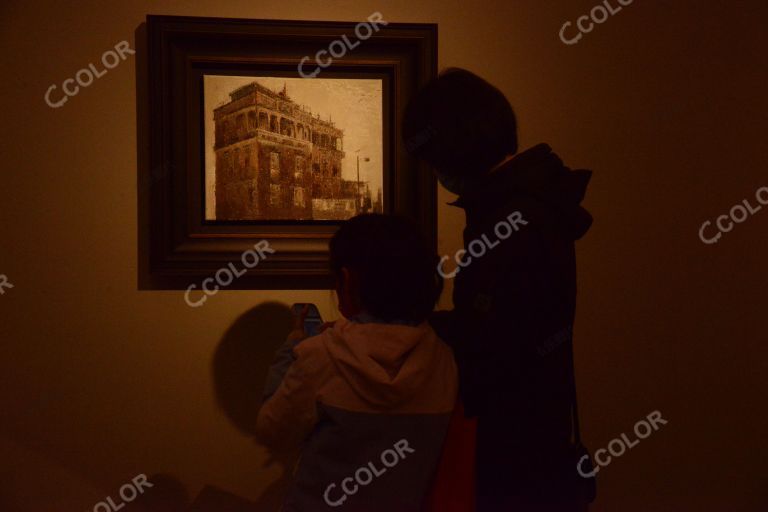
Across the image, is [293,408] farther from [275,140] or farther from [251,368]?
[275,140]

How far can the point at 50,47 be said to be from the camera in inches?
51.8

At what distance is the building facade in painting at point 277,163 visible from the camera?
4.38ft

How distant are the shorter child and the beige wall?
553 millimetres

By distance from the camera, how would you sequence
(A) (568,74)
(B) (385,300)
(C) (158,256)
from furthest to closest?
(A) (568,74), (C) (158,256), (B) (385,300)

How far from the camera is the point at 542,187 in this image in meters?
0.84

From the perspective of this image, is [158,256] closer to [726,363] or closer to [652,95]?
[652,95]

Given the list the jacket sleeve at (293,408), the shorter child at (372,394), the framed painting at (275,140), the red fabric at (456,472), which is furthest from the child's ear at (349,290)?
the framed painting at (275,140)

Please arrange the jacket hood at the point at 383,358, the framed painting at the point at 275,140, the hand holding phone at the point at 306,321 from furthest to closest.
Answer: the framed painting at the point at 275,140
the hand holding phone at the point at 306,321
the jacket hood at the point at 383,358

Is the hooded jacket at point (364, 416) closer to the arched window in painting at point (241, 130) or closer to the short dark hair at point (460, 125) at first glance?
the short dark hair at point (460, 125)

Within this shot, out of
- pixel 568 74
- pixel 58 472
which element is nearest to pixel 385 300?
pixel 568 74

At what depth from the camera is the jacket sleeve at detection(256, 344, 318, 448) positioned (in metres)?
0.80

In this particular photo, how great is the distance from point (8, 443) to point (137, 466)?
0.98 ft

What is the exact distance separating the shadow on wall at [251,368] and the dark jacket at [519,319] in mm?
604

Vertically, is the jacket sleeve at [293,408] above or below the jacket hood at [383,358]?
below
